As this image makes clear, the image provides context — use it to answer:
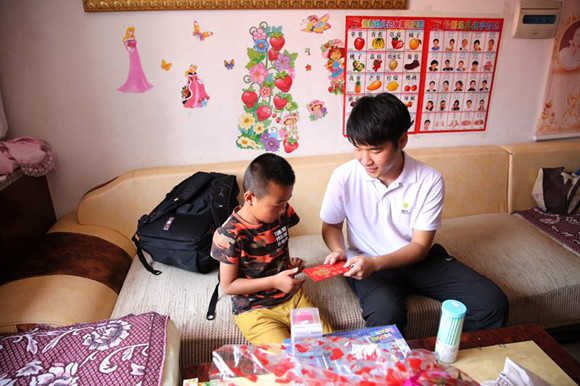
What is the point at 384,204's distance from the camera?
1.52 m

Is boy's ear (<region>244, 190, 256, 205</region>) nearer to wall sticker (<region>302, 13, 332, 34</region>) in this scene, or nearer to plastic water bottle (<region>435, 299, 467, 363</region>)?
plastic water bottle (<region>435, 299, 467, 363</region>)

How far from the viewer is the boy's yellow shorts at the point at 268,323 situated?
1.27 meters

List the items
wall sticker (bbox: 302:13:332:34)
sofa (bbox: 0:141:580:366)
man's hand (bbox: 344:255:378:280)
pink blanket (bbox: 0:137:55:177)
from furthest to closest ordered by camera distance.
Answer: wall sticker (bbox: 302:13:332:34)
pink blanket (bbox: 0:137:55:177)
sofa (bbox: 0:141:580:366)
man's hand (bbox: 344:255:378:280)

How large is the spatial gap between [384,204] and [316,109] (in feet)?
3.12

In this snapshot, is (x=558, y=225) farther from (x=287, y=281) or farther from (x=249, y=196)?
(x=249, y=196)

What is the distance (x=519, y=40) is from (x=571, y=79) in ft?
1.65

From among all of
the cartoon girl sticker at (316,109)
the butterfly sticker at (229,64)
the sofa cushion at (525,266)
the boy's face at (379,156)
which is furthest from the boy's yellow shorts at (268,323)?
the butterfly sticker at (229,64)

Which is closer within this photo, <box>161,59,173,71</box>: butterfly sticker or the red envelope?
the red envelope

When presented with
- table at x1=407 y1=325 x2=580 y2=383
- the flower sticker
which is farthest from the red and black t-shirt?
the flower sticker

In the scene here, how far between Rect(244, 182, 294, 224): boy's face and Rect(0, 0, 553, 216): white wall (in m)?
1.04

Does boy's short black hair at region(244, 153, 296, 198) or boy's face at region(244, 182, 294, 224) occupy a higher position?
boy's short black hair at region(244, 153, 296, 198)

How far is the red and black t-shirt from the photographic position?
4.16 ft

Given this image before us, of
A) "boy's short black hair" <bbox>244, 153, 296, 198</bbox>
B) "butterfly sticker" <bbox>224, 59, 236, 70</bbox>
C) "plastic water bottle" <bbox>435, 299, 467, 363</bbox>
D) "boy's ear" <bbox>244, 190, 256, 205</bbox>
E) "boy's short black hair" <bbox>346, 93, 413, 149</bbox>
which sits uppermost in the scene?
"butterfly sticker" <bbox>224, 59, 236, 70</bbox>

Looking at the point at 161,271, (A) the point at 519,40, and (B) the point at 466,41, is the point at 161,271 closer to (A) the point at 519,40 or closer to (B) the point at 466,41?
(B) the point at 466,41
